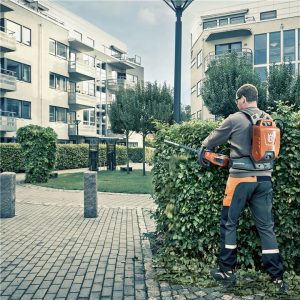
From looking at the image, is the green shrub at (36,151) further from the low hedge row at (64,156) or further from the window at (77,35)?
the window at (77,35)

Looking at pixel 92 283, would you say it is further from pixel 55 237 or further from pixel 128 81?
pixel 128 81

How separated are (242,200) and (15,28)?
103 ft

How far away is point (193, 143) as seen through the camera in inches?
177

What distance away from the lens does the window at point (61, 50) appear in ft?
118

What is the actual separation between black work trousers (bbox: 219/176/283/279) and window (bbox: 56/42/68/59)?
35.3 meters

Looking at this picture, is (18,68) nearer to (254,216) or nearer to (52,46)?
(52,46)

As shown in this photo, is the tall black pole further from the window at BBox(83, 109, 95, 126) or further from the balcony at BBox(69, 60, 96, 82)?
the window at BBox(83, 109, 95, 126)

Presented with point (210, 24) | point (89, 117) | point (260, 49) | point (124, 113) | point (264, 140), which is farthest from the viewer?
point (89, 117)

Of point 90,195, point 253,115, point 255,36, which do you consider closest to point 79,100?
point 255,36

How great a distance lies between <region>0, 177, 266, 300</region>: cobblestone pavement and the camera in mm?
3814

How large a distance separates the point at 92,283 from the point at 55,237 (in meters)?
2.47

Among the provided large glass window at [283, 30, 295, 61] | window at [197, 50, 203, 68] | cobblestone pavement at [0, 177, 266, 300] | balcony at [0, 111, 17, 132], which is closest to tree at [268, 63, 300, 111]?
cobblestone pavement at [0, 177, 266, 300]

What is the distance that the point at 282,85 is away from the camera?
20422 millimetres

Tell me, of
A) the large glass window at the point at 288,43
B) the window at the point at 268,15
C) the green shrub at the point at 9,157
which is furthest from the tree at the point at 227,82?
the window at the point at 268,15
